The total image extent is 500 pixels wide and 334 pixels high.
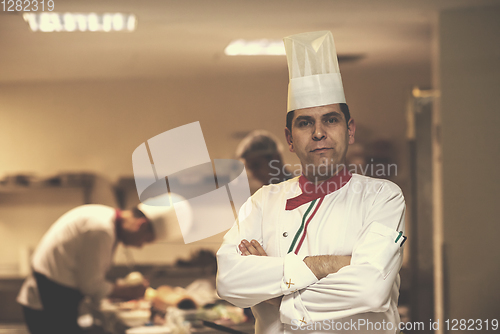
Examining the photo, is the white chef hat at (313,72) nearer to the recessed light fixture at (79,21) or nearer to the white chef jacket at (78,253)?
the recessed light fixture at (79,21)

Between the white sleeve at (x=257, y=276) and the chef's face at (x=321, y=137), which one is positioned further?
the chef's face at (x=321, y=137)

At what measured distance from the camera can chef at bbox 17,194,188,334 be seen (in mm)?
2182

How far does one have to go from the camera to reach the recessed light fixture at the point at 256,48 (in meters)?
2.10

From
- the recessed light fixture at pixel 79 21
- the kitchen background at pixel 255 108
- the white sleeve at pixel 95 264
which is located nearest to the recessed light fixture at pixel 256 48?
the kitchen background at pixel 255 108

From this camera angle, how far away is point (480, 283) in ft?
7.09

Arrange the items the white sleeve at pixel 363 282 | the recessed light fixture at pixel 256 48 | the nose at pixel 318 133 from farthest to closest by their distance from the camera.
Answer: the recessed light fixture at pixel 256 48 < the nose at pixel 318 133 < the white sleeve at pixel 363 282

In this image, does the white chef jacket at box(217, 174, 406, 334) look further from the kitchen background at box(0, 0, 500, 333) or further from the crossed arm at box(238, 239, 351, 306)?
the kitchen background at box(0, 0, 500, 333)

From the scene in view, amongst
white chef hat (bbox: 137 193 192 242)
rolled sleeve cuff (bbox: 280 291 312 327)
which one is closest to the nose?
rolled sleeve cuff (bbox: 280 291 312 327)

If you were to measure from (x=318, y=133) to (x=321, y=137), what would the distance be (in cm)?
1

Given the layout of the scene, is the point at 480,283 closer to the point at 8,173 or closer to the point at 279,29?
the point at 279,29

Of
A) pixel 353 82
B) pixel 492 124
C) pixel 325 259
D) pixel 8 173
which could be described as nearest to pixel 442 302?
pixel 492 124

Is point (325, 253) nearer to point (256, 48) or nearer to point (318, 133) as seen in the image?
point (318, 133)

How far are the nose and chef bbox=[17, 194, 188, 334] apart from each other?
1.09m

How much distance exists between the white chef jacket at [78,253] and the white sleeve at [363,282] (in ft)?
4.11
